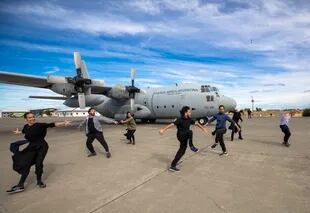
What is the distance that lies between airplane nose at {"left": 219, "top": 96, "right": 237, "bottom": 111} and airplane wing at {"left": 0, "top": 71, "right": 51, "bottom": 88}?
14.3 m

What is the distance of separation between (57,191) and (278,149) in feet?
27.1

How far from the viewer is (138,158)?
27.9ft

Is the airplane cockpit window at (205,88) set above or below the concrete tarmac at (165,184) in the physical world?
above

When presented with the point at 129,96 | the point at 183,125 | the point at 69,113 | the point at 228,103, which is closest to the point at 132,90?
the point at 129,96

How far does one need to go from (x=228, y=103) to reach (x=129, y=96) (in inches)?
371

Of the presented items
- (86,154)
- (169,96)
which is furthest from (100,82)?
(86,154)

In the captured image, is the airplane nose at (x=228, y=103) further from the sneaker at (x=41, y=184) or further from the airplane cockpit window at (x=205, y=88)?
the sneaker at (x=41, y=184)

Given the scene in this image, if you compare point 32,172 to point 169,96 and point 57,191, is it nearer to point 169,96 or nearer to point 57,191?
point 57,191

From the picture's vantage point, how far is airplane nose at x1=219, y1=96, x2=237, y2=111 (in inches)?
810

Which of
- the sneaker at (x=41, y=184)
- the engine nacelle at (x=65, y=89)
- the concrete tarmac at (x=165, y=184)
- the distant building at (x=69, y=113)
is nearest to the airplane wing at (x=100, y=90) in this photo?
the engine nacelle at (x=65, y=89)

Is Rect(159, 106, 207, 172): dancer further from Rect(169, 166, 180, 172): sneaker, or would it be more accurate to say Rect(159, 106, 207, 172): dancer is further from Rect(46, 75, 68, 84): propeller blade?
Rect(46, 75, 68, 84): propeller blade

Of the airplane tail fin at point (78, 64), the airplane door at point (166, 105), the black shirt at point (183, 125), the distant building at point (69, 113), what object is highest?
the airplane tail fin at point (78, 64)

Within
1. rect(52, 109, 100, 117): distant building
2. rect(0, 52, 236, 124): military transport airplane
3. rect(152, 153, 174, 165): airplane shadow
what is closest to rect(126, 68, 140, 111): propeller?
rect(0, 52, 236, 124): military transport airplane

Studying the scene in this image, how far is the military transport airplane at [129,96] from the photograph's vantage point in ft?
63.4
